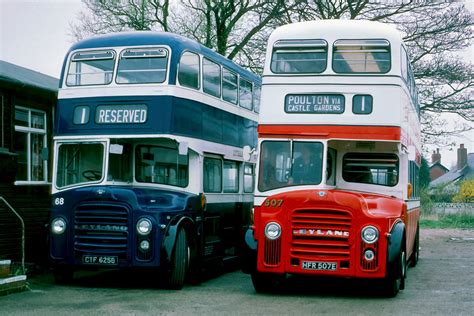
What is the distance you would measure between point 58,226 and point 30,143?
3830mm

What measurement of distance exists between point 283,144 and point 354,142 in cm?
140

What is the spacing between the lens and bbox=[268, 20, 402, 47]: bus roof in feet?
44.4

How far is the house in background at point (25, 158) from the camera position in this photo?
51.8 feet

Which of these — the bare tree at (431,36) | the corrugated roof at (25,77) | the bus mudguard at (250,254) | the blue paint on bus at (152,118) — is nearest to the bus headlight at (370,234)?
the bus mudguard at (250,254)

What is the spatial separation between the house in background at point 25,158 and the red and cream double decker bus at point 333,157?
4.59 metres

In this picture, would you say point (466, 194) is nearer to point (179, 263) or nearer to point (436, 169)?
point (179, 263)

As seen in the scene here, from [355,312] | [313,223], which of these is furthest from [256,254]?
[355,312]

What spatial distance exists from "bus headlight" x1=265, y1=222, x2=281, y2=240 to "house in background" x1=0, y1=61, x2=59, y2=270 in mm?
4521

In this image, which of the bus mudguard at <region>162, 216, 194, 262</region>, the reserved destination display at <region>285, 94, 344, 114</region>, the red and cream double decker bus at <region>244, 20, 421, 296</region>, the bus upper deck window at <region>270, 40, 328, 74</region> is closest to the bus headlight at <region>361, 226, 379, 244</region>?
the red and cream double decker bus at <region>244, 20, 421, 296</region>

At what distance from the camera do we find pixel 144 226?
43.7 ft

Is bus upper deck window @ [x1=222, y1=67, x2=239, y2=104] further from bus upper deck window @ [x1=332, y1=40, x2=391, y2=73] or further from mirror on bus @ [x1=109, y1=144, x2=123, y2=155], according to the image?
bus upper deck window @ [x1=332, y1=40, x2=391, y2=73]

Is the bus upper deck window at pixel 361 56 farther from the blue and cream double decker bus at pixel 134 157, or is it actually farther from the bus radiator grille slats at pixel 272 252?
the bus radiator grille slats at pixel 272 252

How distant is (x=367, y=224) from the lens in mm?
12211

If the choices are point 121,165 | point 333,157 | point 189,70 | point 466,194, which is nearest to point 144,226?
point 121,165
